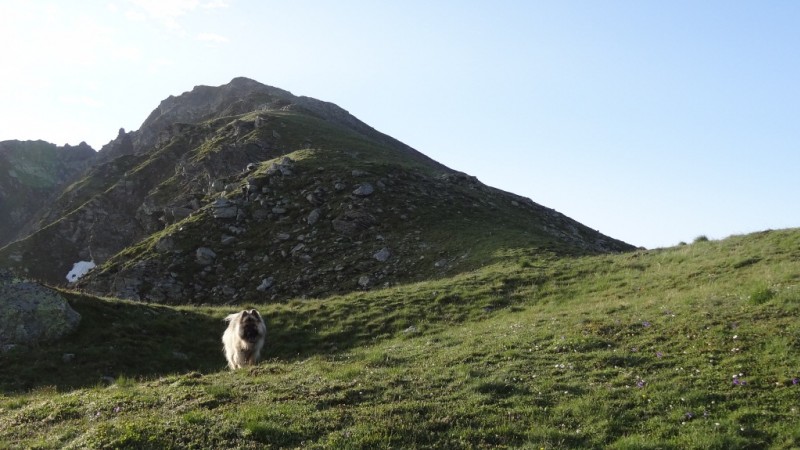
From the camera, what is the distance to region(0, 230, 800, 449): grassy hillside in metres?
11.0

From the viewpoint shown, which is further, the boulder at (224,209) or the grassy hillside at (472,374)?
the boulder at (224,209)

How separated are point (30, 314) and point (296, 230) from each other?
76.3 ft

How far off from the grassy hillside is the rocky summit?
11.5 meters

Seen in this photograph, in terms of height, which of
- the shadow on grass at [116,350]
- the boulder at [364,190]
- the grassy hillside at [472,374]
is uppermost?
the boulder at [364,190]

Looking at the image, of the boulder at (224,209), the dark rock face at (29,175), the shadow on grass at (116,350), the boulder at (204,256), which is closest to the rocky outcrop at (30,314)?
the shadow on grass at (116,350)

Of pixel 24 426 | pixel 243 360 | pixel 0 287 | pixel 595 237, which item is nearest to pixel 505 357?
pixel 243 360

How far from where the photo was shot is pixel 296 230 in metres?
45.4

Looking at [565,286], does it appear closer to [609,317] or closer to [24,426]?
[609,317]

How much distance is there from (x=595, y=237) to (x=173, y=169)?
5937cm

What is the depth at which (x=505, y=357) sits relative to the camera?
16.4 metres

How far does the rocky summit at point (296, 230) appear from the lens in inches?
1559

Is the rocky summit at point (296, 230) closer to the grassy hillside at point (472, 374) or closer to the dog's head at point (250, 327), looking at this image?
the grassy hillside at point (472, 374)

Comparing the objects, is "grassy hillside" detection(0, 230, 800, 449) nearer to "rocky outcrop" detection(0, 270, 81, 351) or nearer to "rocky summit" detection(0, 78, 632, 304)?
"rocky outcrop" detection(0, 270, 81, 351)

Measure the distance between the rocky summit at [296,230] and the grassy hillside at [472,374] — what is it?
11.5 meters
